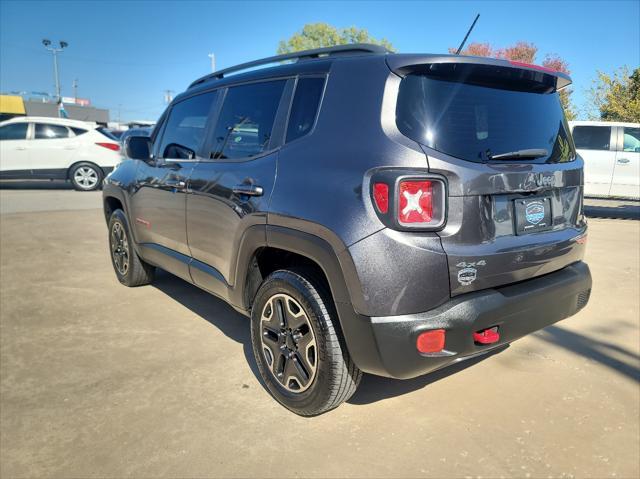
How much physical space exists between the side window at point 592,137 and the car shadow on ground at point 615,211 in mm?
1380

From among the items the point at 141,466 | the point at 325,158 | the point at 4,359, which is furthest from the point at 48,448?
the point at 325,158

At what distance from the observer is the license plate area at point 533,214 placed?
2.35 m

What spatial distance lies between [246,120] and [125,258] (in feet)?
7.99

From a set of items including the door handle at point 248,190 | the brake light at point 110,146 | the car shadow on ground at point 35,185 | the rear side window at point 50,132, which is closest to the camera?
the door handle at point 248,190

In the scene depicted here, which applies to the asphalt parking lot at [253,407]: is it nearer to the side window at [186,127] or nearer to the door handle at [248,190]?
the door handle at [248,190]

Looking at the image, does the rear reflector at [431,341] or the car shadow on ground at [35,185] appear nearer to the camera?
the rear reflector at [431,341]

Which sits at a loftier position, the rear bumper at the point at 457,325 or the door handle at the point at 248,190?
the door handle at the point at 248,190

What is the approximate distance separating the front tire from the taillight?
0.57 metres

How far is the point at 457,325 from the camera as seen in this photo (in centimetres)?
209

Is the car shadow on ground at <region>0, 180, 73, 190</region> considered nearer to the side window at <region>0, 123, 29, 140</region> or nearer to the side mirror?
the side window at <region>0, 123, 29, 140</region>

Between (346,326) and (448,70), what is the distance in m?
1.26

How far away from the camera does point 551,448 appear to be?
7.69 ft

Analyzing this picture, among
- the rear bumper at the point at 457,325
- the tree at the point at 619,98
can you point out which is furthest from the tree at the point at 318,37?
the rear bumper at the point at 457,325

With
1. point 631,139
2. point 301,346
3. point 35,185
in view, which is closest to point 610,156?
point 631,139
